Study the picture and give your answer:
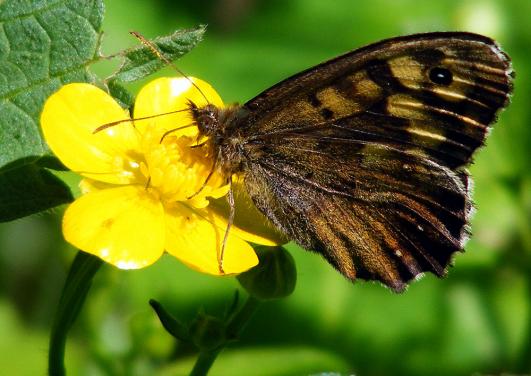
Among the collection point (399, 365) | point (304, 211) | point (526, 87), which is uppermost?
point (526, 87)

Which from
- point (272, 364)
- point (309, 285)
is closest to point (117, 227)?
point (272, 364)

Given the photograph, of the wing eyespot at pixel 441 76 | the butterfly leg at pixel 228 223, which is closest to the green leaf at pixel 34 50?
the butterfly leg at pixel 228 223

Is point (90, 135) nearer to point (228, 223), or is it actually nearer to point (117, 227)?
point (117, 227)

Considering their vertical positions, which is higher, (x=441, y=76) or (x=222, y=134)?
(x=441, y=76)

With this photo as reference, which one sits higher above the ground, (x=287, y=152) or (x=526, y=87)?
(x=526, y=87)

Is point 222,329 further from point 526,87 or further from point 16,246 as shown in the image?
point 526,87

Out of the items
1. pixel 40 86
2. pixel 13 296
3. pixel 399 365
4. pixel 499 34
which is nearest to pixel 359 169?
pixel 40 86
